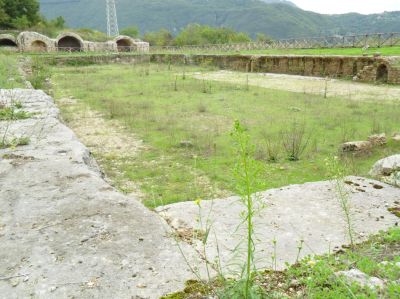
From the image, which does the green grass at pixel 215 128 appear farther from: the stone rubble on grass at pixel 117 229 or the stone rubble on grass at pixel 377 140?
the stone rubble on grass at pixel 117 229

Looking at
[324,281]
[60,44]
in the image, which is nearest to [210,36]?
[60,44]

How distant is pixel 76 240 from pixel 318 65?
62.2 feet

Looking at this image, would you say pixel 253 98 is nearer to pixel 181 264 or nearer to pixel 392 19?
pixel 181 264

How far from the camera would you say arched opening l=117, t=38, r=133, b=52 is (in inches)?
1727

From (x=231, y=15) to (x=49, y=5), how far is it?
92525 mm

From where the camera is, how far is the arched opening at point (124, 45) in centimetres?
4386

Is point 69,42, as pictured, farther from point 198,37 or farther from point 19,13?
point 198,37

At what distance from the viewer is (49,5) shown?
188 m

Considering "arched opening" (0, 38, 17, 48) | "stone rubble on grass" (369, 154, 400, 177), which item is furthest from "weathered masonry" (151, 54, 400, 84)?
"arched opening" (0, 38, 17, 48)

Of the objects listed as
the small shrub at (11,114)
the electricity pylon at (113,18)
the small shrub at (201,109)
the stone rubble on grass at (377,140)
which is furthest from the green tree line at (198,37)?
the small shrub at (11,114)

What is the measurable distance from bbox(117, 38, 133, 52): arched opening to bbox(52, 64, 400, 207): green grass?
2941 cm

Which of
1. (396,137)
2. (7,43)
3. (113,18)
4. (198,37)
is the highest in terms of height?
(113,18)

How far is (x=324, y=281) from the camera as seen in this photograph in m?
2.00

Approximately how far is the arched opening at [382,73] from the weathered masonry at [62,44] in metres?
28.8
